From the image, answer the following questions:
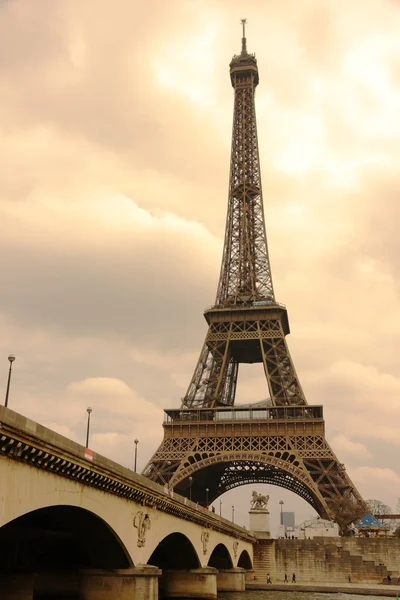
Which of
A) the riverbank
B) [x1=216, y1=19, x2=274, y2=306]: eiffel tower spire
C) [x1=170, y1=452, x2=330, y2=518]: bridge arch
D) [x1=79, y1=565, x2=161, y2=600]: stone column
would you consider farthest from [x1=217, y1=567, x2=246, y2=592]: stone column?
[x1=216, y1=19, x2=274, y2=306]: eiffel tower spire

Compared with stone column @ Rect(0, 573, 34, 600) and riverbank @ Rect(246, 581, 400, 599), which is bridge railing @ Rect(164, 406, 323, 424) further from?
stone column @ Rect(0, 573, 34, 600)

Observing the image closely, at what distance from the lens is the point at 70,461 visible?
23719 mm

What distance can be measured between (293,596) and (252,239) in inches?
2500

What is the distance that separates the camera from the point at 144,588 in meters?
30.8

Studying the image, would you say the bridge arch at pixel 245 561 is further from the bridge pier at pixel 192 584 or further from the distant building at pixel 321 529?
the bridge pier at pixel 192 584

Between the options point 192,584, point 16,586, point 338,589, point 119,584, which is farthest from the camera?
point 338,589

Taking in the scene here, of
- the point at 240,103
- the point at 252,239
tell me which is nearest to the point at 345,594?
the point at 252,239

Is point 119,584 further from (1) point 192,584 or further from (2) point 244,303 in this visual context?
(2) point 244,303

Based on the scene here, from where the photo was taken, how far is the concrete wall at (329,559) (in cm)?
7069

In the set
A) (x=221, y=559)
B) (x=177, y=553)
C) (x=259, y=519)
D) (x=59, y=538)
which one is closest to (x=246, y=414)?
(x=259, y=519)

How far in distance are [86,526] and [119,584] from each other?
3.79 meters

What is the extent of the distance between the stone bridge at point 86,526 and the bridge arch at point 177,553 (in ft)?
0.26

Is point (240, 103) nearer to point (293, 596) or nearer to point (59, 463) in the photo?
point (293, 596)

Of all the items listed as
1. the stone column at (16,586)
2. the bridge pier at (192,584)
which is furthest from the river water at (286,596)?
the stone column at (16,586)
